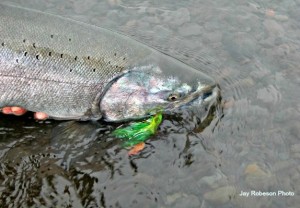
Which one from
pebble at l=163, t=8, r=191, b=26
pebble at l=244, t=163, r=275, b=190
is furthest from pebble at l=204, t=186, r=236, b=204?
pebble at l=163, t=8, r=191, b=26

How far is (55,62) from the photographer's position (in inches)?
151

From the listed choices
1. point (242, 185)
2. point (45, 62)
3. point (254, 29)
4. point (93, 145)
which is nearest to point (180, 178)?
point (242, 185)

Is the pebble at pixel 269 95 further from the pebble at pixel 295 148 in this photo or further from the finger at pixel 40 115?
the finger at pixel 40 115

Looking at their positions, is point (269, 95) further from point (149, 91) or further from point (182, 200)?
point (182, 200)

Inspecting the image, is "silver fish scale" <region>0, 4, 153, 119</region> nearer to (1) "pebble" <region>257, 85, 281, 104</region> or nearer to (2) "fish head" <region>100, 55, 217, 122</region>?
(2) "fish head" <region>100, 55, 217, 122</region>

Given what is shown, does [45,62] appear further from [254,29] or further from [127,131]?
[254,29]

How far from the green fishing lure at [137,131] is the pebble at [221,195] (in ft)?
2.57

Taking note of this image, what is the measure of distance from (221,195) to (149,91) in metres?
1.12

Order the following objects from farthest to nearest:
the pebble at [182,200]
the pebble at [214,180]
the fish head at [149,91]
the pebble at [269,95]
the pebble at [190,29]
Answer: the pebble at [190,29] → the pebble at [269,95] → the fish head at [149,91] → the pebble at [214,180] → the pebble at [182,200]

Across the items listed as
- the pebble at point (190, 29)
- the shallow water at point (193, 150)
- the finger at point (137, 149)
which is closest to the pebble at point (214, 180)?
the shallow water at point (193, 150)

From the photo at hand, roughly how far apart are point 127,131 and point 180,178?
66 cm

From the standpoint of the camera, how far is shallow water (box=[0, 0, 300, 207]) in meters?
3.56

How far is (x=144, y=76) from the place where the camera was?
12.9 ft

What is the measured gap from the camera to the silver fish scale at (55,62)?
378 cm
